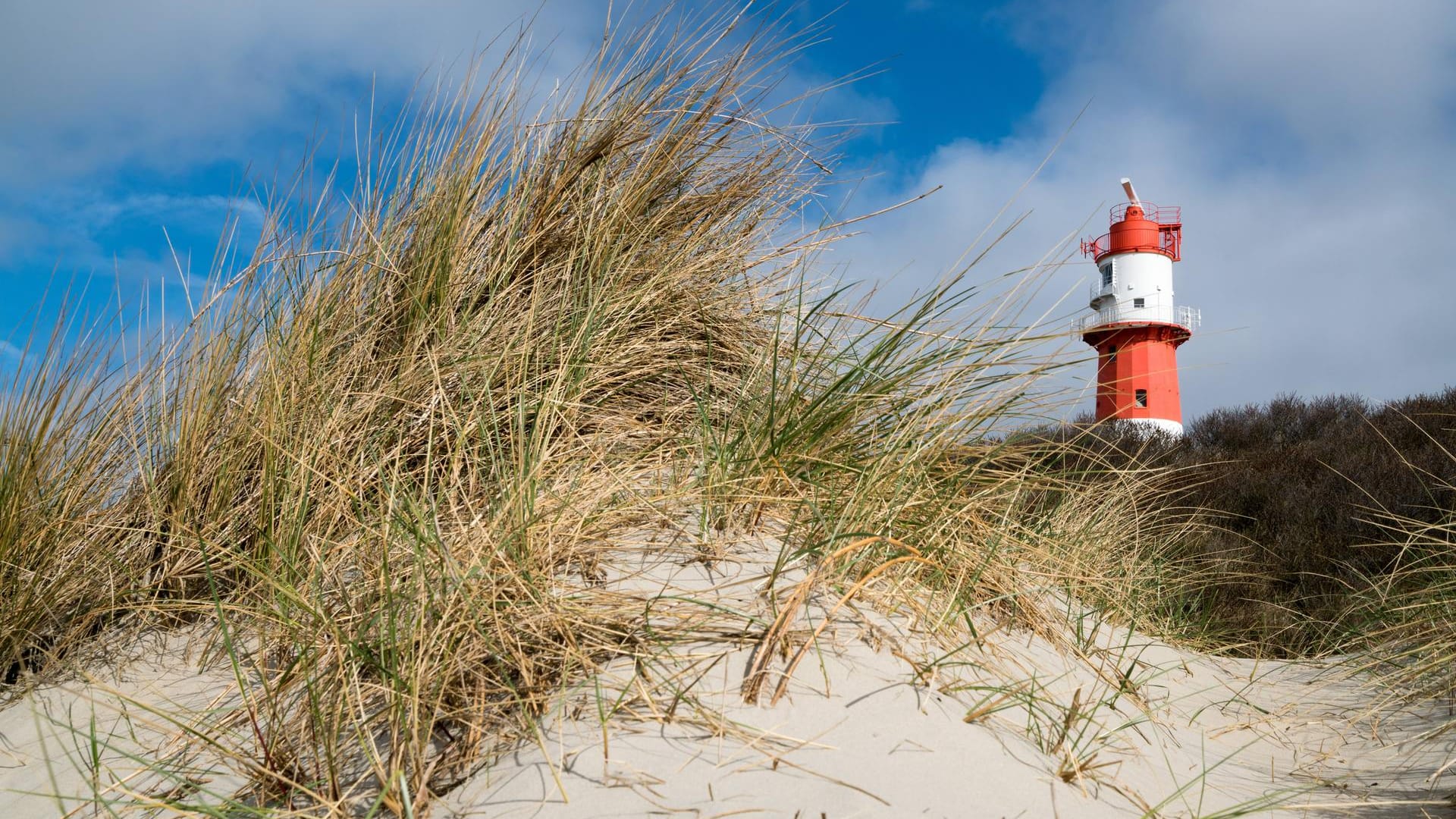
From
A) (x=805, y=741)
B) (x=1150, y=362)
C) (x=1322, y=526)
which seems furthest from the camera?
(x=1150, y=362)

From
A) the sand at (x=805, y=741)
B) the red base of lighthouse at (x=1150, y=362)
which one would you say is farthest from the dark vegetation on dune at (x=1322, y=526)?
the red base of lighthouse at (x=1150, y=362)

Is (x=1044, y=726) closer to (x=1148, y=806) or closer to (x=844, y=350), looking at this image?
(x=1148, y=806)

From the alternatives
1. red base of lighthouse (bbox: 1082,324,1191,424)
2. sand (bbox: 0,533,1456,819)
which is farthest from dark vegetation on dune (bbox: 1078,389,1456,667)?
red base of lighthouse (bbox: 1082,324,1191,424)

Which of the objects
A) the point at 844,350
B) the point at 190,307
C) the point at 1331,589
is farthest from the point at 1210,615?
the point at 190,307

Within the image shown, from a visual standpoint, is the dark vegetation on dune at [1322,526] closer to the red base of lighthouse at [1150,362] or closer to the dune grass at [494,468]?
the dune grass at [494,468]

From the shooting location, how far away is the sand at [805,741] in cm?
125

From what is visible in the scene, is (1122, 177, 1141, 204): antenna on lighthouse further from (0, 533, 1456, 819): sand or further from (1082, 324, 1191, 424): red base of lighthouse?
(0, 533, 1456, 819): sand

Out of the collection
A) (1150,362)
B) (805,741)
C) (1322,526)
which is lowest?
(805,741)

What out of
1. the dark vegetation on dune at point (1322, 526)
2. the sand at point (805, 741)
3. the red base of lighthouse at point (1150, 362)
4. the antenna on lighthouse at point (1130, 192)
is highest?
the antenna on lighthouse at point (1130, 192)

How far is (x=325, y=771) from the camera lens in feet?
4.77

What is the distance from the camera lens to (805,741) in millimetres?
1332

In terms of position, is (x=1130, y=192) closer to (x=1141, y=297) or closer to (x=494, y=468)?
(x=1141, y=297)

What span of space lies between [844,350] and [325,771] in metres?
1.68

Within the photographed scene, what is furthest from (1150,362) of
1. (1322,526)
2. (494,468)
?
(494,468)
